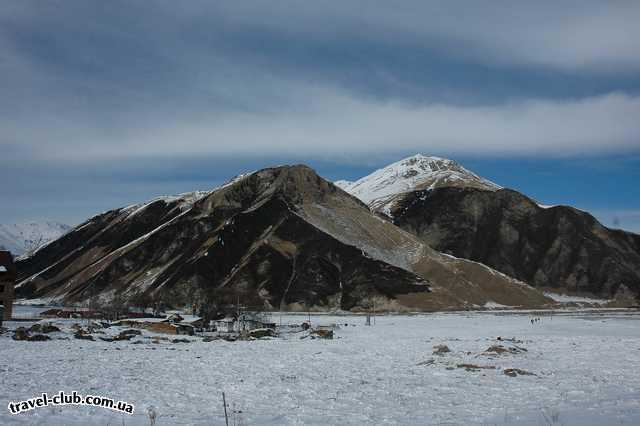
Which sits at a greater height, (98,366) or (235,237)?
(235,237)

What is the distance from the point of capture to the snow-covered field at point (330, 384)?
19281 mm

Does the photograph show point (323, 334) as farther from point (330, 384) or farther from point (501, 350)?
point (330, 384)

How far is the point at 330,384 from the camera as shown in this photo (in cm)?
2656

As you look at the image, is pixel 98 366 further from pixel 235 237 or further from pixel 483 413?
pixel 235 237

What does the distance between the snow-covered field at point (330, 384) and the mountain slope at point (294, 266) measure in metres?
106

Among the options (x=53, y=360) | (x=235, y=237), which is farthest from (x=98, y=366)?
(x=235, y=237)

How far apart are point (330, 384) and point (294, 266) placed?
135796 millimetres

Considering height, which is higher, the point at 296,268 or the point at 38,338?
the point at 296,268

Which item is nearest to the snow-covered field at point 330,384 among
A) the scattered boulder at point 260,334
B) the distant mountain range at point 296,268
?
the scattered boulder at point 260,334

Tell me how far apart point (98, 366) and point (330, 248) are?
135 meters

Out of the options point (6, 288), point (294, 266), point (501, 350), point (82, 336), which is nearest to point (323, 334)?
point (82, 336)

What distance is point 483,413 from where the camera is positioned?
65.8 ft

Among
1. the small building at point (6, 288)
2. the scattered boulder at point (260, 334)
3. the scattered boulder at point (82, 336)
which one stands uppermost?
the small building at point (6, 288)

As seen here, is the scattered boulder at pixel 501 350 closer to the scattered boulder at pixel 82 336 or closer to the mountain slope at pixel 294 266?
the scattered boulder at pixel 82 336
